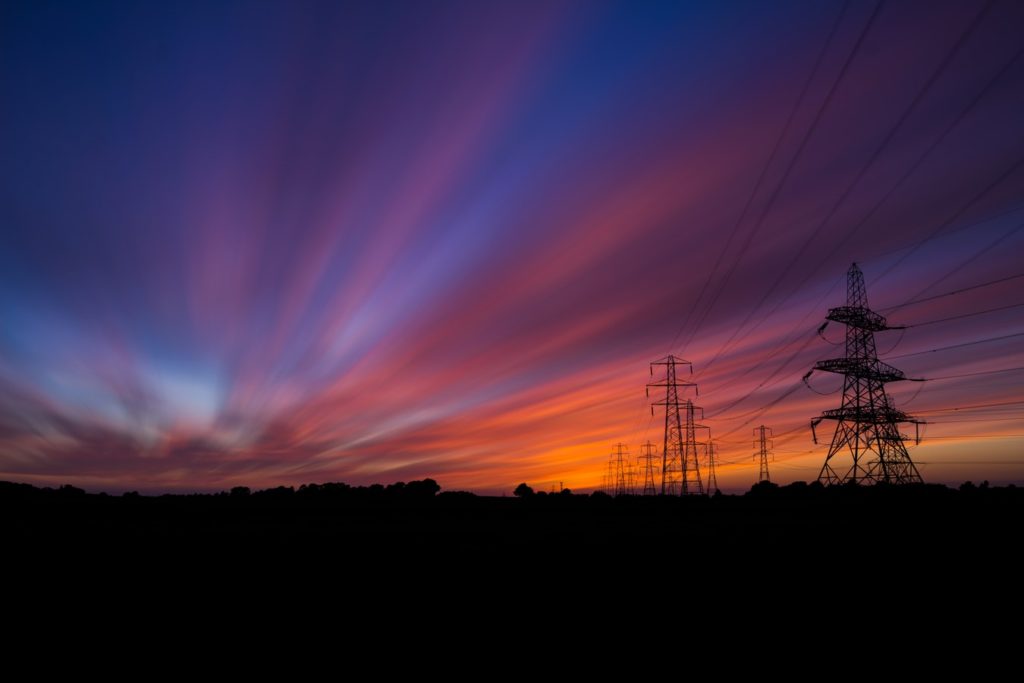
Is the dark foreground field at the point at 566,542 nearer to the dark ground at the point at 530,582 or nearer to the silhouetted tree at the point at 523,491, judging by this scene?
the dark ground at the point at 530,582

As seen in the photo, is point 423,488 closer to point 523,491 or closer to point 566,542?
point 523,491

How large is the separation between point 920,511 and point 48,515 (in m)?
57.4

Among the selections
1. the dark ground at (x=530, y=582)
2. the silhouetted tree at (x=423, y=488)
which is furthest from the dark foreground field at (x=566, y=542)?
the silhouetted tree at (x=423, y=488)

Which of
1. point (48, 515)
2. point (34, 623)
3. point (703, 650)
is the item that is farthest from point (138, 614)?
point (48, 515)

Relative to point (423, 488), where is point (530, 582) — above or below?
below

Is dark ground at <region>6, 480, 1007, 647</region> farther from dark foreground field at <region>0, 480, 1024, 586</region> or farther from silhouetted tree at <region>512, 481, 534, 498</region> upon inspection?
silhouetted tree at <region>512, 481, 534, 498</region>

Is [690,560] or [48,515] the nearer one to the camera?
[690,560]

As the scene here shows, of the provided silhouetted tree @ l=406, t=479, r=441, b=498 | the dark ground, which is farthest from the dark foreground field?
silhouetted tree @ l=406, t=479, r=441, b=498

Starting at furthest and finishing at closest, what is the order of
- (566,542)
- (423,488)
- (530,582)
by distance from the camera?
1. (423,488)
2. (566,542)
3. (530,582)

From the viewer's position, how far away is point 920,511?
32.3 meters

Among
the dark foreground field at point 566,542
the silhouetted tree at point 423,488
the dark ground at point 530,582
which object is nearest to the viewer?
the dark ground at point 530,582

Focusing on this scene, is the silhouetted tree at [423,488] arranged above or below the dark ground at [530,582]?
above

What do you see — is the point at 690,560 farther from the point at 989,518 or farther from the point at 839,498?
the point at 839,498

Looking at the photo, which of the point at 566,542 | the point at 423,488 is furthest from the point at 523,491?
the point at 566,542
